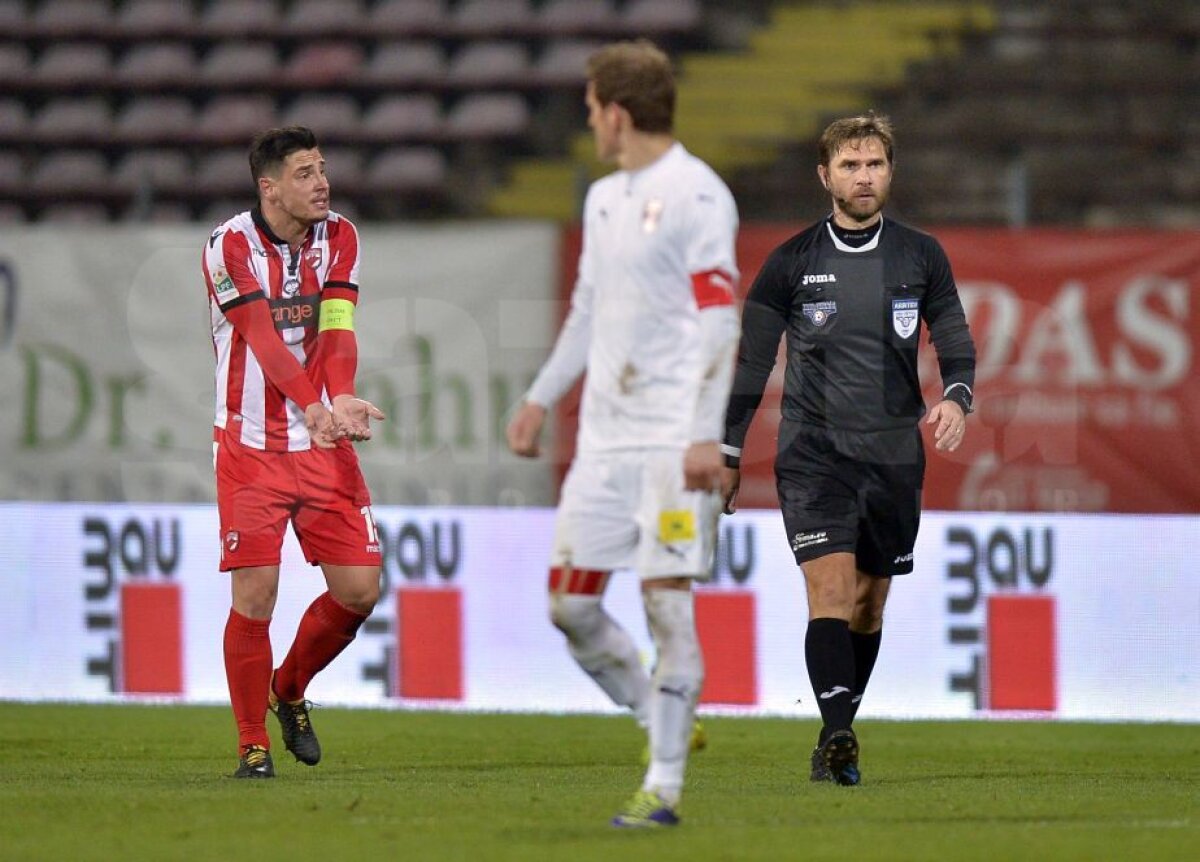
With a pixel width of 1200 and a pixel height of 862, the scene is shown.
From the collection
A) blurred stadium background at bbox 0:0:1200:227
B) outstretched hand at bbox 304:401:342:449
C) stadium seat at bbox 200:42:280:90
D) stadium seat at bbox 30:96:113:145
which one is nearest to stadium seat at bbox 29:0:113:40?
blurred stadium background at bbox 0:0:1200:227

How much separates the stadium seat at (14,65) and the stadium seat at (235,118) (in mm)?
1479

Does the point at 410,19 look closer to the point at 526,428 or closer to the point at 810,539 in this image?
the point at 810,539

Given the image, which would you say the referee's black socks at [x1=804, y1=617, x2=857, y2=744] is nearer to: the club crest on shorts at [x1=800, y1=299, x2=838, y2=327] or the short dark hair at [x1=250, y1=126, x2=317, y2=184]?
the club crest on shorts at [x1=800, y1=299, x2=838, y2=327]

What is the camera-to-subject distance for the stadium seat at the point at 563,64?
1572 centimetres

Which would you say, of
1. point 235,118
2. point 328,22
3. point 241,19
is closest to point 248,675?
point 235,118

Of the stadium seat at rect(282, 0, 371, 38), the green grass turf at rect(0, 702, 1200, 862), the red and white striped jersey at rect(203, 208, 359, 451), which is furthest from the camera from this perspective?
the stadium seat at rect(282, 0, 371, 38)

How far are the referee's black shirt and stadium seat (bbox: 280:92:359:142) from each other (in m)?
9.18

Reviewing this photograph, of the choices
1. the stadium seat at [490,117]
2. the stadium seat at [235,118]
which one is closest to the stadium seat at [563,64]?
the stadium seat at [490,117]

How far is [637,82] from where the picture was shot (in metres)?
5.29

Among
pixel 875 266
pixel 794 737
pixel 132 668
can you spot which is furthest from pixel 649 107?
pixel 132 668

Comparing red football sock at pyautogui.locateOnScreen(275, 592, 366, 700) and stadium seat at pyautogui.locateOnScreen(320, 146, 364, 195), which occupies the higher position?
stadium seat at pyautogui.locateOnScreen(320, 146, 364, 195)

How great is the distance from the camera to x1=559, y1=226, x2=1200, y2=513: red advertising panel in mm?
11016

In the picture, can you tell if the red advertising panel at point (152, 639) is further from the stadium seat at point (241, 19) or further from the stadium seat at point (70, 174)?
the stadium seat at point (241, 19)

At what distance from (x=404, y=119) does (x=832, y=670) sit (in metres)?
9.80
